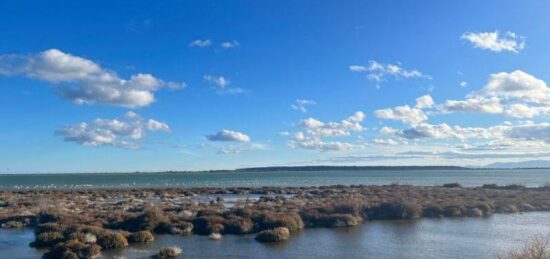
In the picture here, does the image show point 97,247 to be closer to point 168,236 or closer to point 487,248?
point 168,236

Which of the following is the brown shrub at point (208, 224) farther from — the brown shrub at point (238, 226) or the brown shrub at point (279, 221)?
the brown shrub at point (279, 221)

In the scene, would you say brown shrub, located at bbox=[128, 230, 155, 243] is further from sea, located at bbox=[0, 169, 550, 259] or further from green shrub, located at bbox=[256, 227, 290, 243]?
green shrub, located at bbox=[256, 227, 290, 243]

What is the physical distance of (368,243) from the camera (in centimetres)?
3150

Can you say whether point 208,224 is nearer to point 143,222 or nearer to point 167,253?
point 143,222

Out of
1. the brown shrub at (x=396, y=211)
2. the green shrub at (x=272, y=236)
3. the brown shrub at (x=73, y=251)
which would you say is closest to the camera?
the brown shrub at (x=73, y=251)

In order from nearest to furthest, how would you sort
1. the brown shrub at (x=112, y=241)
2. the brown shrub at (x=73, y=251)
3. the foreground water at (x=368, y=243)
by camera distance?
the brown shrub at (x=73, y=251), the foreground water at (x=368, y=243), the brown shrub at (x=112, y=241)

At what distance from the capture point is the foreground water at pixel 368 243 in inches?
1100

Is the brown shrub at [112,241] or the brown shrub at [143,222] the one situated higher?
the brown shrub at [143,222]

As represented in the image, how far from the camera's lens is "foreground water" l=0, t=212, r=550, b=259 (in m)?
27.9

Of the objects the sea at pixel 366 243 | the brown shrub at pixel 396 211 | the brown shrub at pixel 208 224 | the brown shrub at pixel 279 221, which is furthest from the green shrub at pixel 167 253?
the brown shrub at pixel 396 211

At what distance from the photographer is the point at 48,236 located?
105 feet

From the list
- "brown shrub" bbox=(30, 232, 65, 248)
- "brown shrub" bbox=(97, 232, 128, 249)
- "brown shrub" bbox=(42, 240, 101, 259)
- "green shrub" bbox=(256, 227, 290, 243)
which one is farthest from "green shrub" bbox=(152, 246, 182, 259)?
"brown shrub" bbox=(30, 232, 65, 248)

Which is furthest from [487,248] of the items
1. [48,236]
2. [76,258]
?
[48,236]

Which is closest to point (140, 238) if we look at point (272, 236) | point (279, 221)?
point (272, 236)
